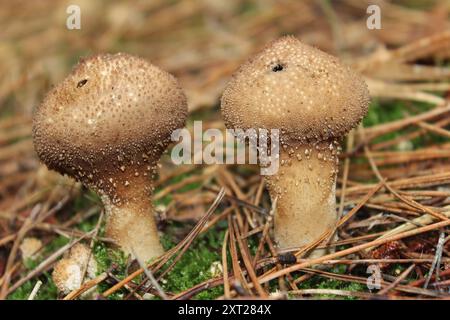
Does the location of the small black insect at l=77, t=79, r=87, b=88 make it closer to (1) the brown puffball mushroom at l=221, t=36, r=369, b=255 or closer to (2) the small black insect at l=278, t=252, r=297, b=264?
(1) the brown puffball mushroom at l=221, t=36, r=369, b=255

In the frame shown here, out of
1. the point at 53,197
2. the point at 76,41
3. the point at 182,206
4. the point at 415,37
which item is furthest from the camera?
the point at 76,41

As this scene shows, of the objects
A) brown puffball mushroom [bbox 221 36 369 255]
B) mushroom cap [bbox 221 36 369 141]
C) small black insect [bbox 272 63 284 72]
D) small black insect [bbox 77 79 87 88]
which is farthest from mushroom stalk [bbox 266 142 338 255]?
small black insect [bbox 77 79 87 88]

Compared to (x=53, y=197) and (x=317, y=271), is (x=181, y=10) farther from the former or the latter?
(x=317, y=271)

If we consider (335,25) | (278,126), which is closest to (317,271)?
(278,126)

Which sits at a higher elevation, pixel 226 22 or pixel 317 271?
pixel 226 22

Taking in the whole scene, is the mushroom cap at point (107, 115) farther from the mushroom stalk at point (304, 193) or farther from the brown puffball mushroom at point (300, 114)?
the mushroom stalk at point (304, 193)

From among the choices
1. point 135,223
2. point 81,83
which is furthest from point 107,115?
point 135,223

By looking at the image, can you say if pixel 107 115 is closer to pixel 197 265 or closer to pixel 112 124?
pixel 112 124

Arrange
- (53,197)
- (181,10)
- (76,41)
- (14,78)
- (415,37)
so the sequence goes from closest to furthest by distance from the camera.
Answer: (53,197)
(415,37)
(14,78)
(76,41)
(181,10)

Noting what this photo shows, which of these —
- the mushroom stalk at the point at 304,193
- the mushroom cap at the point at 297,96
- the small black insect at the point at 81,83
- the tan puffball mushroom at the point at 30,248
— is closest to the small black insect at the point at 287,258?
the mushroom stalk at the point at 304,193
